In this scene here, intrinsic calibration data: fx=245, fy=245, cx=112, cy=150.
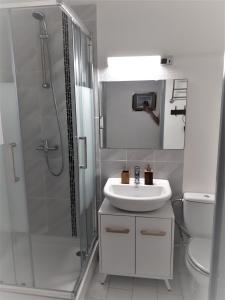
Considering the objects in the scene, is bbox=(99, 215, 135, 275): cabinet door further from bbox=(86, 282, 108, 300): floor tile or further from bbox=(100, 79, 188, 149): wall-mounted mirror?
bbox=(100, 79, 188, 149): wall-mounted mirror

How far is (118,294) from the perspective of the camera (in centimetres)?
200

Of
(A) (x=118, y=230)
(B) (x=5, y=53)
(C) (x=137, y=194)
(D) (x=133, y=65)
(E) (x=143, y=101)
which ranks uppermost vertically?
(B) (x=5, y=53)

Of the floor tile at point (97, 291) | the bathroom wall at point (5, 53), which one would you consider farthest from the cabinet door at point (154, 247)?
the bathroom wall at point (5, 53)

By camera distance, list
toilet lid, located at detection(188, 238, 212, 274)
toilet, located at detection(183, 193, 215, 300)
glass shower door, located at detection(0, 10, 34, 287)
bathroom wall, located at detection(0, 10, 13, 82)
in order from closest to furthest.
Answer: toilet lid, located at detection(188, 238, 212, 274), toilet, located at detection(183, 193, 215, 300), glass shower door, located at detection(0, 10, 34, 287), bathroom wall, located at detection(0, 10, 13, 82)

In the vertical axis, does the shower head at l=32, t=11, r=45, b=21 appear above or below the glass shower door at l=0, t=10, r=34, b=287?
above

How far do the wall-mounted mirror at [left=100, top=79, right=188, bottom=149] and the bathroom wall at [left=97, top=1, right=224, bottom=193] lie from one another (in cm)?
8

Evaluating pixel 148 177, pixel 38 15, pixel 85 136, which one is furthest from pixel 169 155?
pixel 38 15

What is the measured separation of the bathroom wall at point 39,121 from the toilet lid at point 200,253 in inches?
47.4

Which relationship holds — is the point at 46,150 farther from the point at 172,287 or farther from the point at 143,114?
the point at 172,287

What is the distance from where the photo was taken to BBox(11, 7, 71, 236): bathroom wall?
2166 mm

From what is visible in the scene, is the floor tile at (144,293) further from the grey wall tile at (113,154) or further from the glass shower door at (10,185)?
the grey wall tile at (113,154)

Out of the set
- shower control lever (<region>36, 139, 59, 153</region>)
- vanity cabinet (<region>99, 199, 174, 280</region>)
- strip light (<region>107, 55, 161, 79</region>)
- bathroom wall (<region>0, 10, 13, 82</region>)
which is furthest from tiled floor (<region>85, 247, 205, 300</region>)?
bathroom wall (<region>0, 10, 13, 82</region>)

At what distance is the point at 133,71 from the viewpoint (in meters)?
2.14

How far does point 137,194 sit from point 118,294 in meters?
0.82
